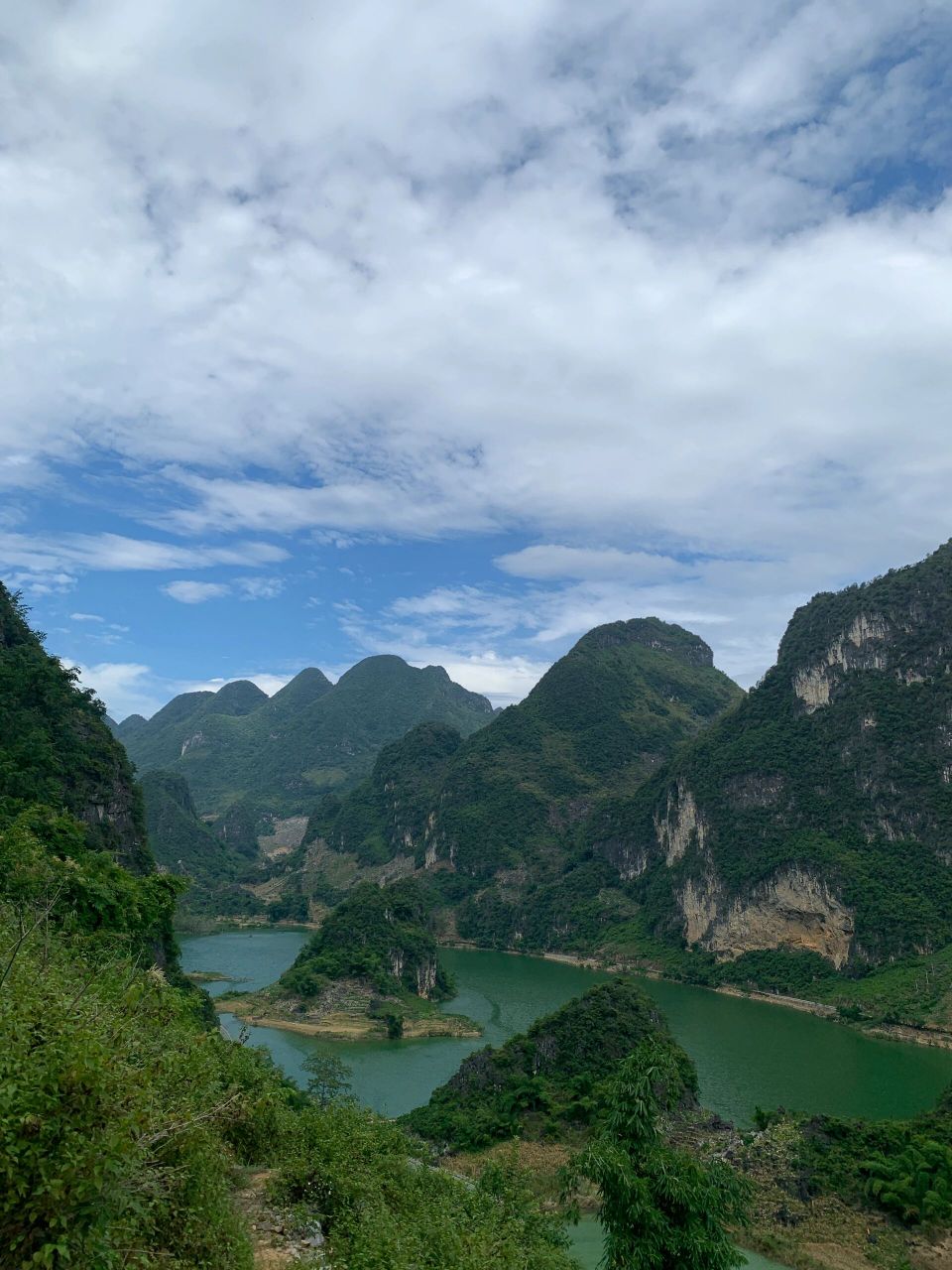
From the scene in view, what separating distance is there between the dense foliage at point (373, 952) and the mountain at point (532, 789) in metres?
25.4

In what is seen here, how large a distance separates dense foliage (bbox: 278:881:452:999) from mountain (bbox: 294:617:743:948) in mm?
25375

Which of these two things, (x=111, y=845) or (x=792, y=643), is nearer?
(x=111, y=845)

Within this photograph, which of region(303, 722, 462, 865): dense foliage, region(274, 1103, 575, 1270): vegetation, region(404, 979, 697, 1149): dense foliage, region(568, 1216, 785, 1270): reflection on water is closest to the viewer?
region(274, 1103, 575, 1270): vegetation

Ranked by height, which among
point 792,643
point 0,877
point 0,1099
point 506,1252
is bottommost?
point 506,1252

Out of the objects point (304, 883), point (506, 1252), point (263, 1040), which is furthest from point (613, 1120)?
point (304, 883)

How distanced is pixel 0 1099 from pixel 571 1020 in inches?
1200

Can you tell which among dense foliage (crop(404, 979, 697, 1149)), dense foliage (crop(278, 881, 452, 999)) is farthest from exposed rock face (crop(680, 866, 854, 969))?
dense foliage (crop(404, 979, 697, 1149))

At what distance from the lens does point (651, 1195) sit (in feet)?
28.7

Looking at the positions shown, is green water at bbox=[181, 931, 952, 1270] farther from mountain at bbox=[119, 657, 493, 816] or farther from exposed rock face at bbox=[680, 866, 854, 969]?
mountain at bbox=[119, 657, 493, 816]

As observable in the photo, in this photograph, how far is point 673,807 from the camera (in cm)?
8112

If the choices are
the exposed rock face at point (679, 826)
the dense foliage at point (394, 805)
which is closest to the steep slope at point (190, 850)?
the dense foliage at point (394, 805)

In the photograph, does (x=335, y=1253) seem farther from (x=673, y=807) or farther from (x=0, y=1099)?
(x=673, y=807)

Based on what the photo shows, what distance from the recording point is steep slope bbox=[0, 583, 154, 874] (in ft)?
85.1

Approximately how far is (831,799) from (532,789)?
4083 centimetres
